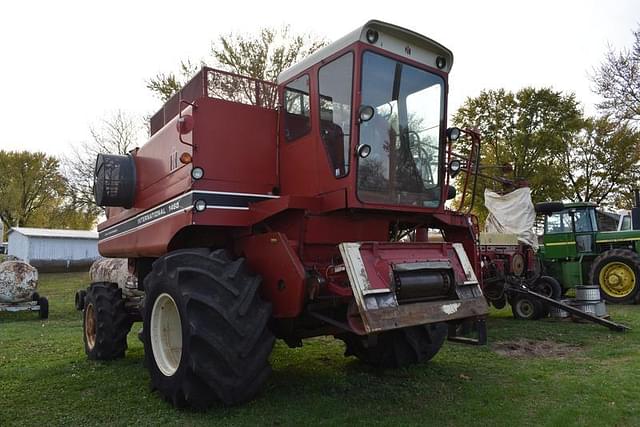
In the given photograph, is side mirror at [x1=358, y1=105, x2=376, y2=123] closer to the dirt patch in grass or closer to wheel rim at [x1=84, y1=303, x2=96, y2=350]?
the dirt patch in grass

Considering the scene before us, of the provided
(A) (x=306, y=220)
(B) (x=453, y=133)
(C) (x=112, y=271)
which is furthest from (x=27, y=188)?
(B) (x=453, y=133)

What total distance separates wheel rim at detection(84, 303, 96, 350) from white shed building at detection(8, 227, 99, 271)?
25.5 metres

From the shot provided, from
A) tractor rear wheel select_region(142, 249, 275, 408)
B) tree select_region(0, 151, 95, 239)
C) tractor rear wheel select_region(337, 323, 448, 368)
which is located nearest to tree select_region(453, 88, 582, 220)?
tractor rear wheel select_region(337, 323, 448, 368)

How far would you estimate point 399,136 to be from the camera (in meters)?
5.20

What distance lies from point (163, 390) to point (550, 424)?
3.35 m

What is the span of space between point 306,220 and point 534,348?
501 cm

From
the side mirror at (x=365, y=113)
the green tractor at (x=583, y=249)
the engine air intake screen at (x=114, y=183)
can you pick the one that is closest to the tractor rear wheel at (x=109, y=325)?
the engine air intake screen at (x=114, y=183)

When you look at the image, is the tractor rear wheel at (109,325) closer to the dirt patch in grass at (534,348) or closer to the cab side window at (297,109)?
the cab side window at (297,109)

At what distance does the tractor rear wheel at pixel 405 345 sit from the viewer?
20.2ft

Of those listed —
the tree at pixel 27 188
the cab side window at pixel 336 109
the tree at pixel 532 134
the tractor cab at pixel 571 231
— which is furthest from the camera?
the tree at pixel 27 188

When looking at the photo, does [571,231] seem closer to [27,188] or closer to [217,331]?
[217,331]

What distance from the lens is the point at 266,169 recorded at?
18.3 ft

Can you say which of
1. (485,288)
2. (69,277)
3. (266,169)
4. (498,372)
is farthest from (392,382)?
(69,277)

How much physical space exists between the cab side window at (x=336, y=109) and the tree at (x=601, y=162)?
86.1ft
